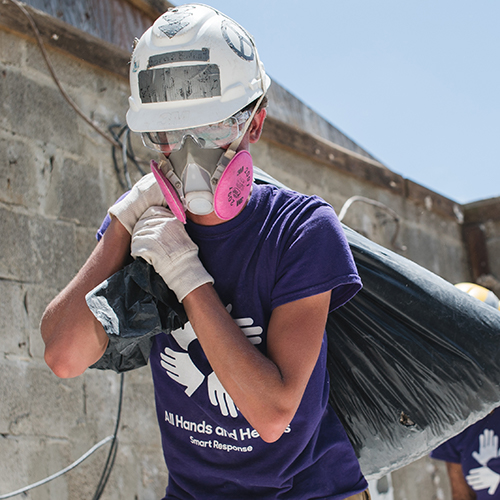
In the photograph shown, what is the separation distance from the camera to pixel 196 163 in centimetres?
164

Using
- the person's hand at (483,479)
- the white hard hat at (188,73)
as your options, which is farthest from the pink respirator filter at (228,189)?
the person's hand at (483,479)

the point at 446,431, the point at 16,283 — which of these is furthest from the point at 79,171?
the point at 446,431

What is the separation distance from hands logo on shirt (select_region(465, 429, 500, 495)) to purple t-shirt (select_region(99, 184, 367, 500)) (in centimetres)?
230

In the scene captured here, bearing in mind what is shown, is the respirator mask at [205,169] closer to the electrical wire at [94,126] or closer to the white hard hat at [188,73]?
the white hard hat at [188,73]

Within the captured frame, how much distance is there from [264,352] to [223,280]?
237mm

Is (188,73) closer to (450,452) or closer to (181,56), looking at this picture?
(181,56)

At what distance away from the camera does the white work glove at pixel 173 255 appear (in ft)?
5.25

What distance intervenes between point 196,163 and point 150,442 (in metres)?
2.14

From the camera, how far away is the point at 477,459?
3836mm

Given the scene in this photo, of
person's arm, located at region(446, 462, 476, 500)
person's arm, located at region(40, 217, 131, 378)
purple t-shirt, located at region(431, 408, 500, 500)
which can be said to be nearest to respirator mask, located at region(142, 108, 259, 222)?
person's arm, located at region(40, 217, 131, 378)

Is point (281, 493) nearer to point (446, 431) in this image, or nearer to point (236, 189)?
point (446, 431)

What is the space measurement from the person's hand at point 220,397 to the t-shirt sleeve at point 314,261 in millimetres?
305

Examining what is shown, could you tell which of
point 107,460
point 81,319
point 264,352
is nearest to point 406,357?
point 264,352

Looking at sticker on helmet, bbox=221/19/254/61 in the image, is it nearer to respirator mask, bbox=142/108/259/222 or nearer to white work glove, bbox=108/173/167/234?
respirator mask, bbox=142/108/259/222
